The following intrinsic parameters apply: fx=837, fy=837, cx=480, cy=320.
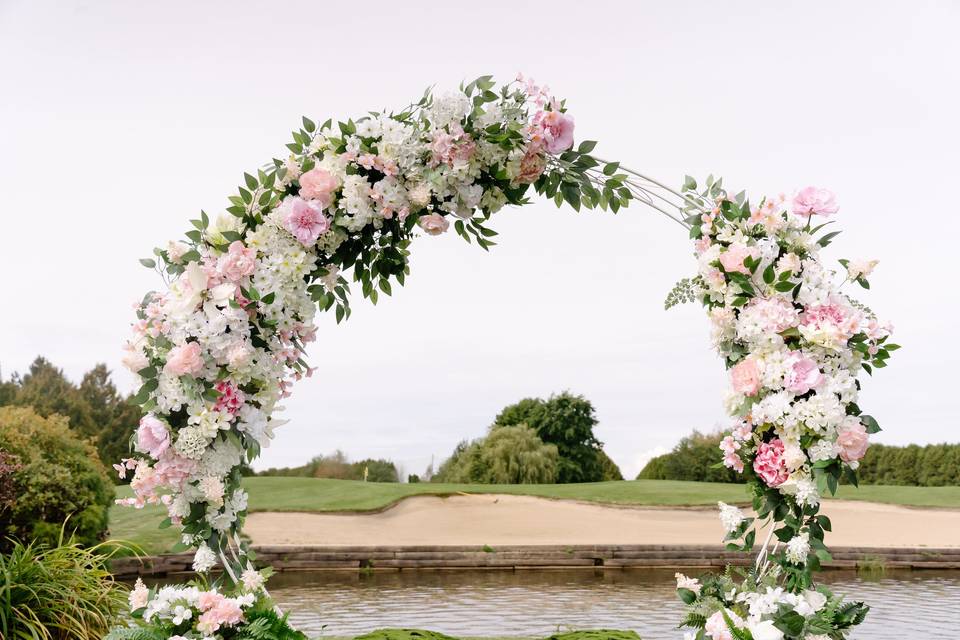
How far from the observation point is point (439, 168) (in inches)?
152

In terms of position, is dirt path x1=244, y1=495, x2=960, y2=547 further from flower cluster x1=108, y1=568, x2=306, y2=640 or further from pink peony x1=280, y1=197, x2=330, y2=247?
pink peony x1=280, y1=197, x2=330, y2=247

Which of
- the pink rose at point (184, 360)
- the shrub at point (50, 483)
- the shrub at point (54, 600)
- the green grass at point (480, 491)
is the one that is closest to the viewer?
the pink rose at point (184, 360)

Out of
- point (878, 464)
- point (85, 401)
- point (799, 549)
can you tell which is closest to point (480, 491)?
point (878, 464)

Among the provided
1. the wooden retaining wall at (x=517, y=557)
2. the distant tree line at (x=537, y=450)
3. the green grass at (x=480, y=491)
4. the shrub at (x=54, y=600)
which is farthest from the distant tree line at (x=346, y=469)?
the shrub at (x=54, y=600)

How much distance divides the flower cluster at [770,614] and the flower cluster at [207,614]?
173cm

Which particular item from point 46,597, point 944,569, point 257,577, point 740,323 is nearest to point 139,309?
point 257,577

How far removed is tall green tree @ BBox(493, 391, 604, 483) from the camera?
23859 millimetres

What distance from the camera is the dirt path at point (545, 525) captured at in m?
12.2

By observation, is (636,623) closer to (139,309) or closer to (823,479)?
(823,479)

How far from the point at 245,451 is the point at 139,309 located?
0.80 meters

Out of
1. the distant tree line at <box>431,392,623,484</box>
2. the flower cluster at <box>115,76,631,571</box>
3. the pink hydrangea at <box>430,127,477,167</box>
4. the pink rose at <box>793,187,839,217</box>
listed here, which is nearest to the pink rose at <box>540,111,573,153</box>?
the flower cluster at <box>115,76,631,571</box>

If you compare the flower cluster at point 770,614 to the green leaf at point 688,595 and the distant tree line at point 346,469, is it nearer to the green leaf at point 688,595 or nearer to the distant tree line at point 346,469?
the green leaf at point 688,595

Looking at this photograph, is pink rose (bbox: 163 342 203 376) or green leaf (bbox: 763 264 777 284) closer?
pink rose (bbox: 163 342 203 376)

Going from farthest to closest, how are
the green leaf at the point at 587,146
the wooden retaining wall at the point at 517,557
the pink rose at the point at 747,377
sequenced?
1. the wooden retaining wall at the point at 517,557
2. the green leaf at the point at 587,146
3. the pink rose at the point at 747,377
